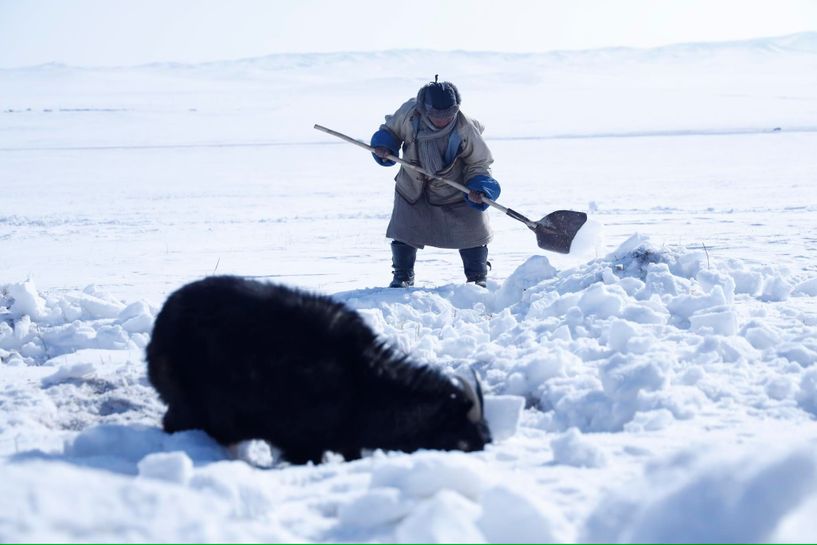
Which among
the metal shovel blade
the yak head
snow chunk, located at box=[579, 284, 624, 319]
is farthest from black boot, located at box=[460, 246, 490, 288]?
the yak head

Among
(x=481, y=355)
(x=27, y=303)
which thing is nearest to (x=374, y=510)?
(x=481, y=355)

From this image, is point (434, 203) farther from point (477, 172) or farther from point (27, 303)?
point (27, 303)

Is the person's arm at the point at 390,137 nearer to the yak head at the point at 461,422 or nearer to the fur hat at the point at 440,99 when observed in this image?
the fur hat at the point at 440,99

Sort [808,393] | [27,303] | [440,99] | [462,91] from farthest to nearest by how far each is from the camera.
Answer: [462,91]
[440,99]
[27,303]
[808,393]

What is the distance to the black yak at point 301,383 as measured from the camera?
3.77 meters

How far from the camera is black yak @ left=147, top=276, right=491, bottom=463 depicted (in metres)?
3.77

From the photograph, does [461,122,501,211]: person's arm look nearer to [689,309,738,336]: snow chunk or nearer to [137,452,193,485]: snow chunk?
[689,309,738,336]: snow chunk

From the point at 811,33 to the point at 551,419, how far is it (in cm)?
12754

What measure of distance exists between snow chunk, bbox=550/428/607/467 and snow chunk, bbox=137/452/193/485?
4.20 feet

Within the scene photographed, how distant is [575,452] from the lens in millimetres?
3363

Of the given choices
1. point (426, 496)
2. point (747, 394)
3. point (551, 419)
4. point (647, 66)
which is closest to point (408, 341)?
point (551, 419)

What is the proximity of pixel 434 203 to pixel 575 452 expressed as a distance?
460 centimetres

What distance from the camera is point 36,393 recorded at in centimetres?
486

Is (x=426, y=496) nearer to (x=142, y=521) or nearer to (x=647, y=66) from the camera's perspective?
(x=142, y=521)
